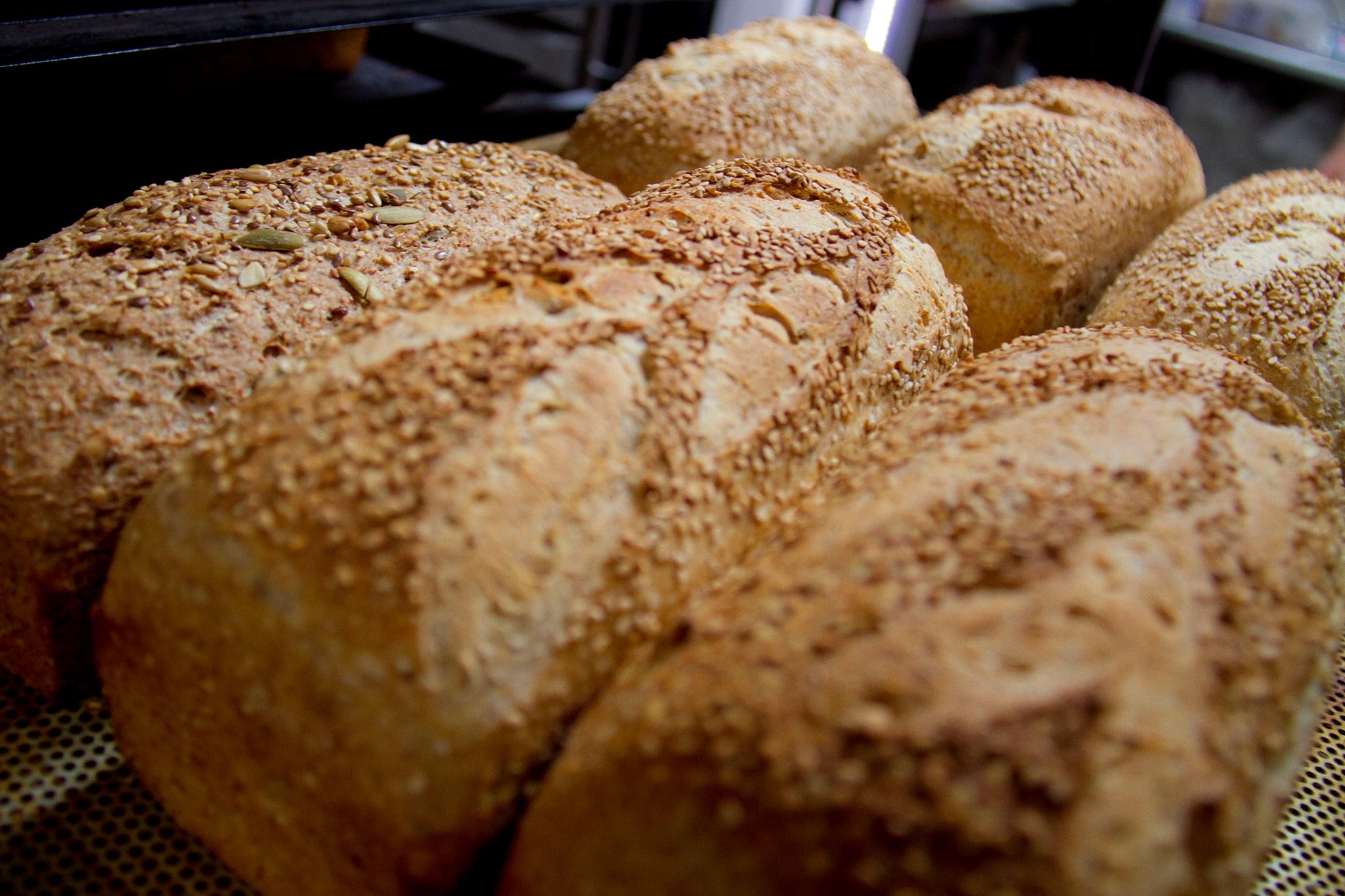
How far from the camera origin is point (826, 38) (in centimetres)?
260

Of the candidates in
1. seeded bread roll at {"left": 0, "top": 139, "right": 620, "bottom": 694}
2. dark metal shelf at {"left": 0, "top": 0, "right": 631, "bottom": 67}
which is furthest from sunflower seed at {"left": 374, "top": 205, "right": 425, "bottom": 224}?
dark metal shelf at {"left": 0, "top": 0, "right": 631, "bottom": 67}

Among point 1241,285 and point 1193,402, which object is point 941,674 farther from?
point 1241,285

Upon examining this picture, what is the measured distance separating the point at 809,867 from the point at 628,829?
167 millimetres

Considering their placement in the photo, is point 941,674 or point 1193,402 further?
point 1193,402

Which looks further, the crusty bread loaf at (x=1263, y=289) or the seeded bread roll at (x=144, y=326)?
the crusty bread loaf at (x=1263, y=289)

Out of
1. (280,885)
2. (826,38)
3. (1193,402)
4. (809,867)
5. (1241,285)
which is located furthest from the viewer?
(826,38)

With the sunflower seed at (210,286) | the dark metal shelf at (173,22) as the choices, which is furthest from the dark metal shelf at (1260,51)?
the sunflower seed at (210,286)

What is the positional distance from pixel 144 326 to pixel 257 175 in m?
0.40

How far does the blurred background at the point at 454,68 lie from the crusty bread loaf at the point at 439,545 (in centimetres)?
84

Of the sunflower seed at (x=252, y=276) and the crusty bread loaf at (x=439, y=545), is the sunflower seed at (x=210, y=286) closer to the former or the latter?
the sunflower seed at (x=252, y=276)

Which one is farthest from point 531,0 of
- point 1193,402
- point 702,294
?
point 1193,402

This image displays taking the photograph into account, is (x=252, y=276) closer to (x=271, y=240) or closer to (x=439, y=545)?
(x=271, y=240)

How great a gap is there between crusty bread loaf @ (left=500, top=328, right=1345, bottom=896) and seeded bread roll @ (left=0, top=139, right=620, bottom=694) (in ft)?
2.20

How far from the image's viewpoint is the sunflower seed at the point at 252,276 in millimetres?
1316
